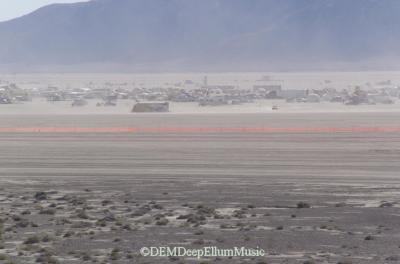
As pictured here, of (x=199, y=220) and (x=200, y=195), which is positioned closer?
(x=199, y=220)

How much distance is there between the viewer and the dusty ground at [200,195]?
18.5 metres

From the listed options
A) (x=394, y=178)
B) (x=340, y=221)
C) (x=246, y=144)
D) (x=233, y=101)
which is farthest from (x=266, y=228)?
(x=233, y=101)

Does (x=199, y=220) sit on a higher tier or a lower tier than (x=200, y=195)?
higher

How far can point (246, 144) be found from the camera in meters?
45.1

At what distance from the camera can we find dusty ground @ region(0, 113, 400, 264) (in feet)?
60.8

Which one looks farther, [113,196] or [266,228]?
[113,196]

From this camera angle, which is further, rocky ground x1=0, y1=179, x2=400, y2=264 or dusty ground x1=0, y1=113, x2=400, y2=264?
dusty ground x1=0, y1=113, x2=400, y2=264

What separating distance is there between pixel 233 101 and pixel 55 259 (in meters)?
82.2

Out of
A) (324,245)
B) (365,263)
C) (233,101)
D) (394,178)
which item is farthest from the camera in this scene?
(233,101)

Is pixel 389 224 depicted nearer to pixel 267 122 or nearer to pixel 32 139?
pixel 32 139

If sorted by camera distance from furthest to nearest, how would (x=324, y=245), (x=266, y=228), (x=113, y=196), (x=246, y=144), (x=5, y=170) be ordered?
(x=246, y=144) → (x=5, y=170) → (x=113, y=196) → (x=266, y=228) → (x=324, y=245)

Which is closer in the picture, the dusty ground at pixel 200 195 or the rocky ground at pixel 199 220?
the rocky ground at pixel 199 220

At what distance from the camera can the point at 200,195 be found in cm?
2703

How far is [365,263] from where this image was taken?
16.7 meters
